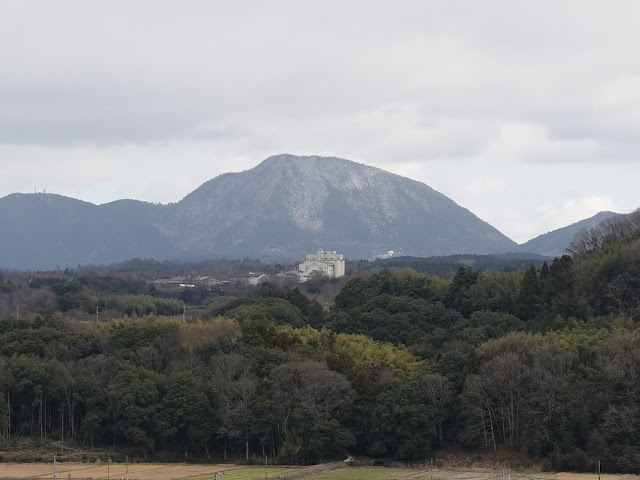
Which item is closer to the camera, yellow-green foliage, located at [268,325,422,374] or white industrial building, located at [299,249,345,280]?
yellow-green foliage, located at [268,325,422,374]

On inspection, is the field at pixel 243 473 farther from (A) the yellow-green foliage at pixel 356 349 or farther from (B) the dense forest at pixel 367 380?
(A) the yellow-green foliage at pixel 356 349

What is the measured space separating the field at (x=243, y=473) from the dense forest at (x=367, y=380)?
2.30 metres

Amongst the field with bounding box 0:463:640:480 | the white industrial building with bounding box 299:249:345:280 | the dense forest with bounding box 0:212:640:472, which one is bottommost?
the field with bounding box 0:463:640:480

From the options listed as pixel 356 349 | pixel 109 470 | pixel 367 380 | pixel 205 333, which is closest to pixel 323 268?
pixel 205 333

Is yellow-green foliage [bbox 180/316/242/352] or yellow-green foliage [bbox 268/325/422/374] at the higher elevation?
yellow-green foliage [bbox 180/316/242/352]

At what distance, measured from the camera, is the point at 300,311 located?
79.9m

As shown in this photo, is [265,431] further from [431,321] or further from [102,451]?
[431,321]

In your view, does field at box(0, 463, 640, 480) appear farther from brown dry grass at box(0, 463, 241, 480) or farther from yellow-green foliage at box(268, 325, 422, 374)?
yellow-green foliage at box(268, 325, 422, 374)

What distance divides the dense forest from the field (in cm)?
230

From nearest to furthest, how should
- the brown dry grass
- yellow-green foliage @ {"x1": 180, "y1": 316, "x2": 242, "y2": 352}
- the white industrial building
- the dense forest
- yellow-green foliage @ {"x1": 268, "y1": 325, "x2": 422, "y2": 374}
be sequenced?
the brown dry grass < the dense forest < yellow-green foliage @ {"x1": 268, "y1": 325, "x2": 422, "y2": 374} < yellow-green foliage @ {"x1": 180, "y1": 316, "x2": 242, "y2": 352} < the white industrial building

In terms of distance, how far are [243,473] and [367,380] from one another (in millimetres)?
9488

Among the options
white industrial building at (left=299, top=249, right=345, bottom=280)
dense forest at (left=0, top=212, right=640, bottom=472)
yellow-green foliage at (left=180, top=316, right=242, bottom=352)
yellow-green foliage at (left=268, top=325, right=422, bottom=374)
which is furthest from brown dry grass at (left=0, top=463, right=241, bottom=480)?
white industrial building at (left=299, top=249, right=345, bottom=280)

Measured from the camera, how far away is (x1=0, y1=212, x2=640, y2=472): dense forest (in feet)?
168

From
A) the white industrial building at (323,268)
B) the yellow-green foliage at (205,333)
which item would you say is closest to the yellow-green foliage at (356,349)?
the yellow-green foliage at (205,333)
